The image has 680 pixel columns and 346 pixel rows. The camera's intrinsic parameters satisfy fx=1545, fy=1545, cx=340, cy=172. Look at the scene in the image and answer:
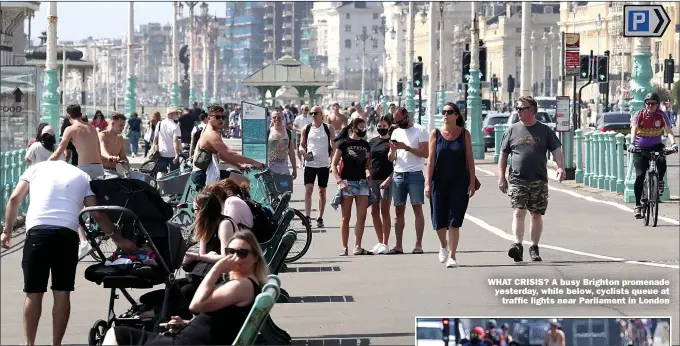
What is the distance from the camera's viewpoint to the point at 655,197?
18.8 m

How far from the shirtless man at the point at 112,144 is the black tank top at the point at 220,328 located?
11.0 meters

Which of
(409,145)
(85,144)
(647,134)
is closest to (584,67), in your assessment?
(647,134)

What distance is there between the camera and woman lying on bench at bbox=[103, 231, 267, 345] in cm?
824

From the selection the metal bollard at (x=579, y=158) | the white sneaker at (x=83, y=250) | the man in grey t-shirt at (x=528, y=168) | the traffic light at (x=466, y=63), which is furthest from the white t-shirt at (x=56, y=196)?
the traffic light at (x=466, y=63)

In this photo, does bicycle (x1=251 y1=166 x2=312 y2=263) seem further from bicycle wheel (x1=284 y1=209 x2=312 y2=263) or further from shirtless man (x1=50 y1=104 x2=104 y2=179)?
shirtless man (x1=50 y1=104 x2=104 y2=179)

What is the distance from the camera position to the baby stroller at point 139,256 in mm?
9664

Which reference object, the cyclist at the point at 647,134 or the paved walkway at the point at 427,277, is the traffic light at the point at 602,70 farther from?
the cyclist at the point at 647,134

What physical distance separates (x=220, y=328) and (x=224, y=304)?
0.13 m

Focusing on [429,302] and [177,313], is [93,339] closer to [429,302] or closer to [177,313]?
[177,313]

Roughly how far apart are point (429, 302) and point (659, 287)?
2.06 metres

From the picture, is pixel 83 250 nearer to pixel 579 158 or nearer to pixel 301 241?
pixel 301 241

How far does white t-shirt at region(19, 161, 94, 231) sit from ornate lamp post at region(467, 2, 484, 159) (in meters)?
30.6

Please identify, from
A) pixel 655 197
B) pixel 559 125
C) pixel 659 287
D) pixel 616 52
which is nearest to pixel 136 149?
pixel 559 125

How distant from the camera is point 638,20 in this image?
690 inches
